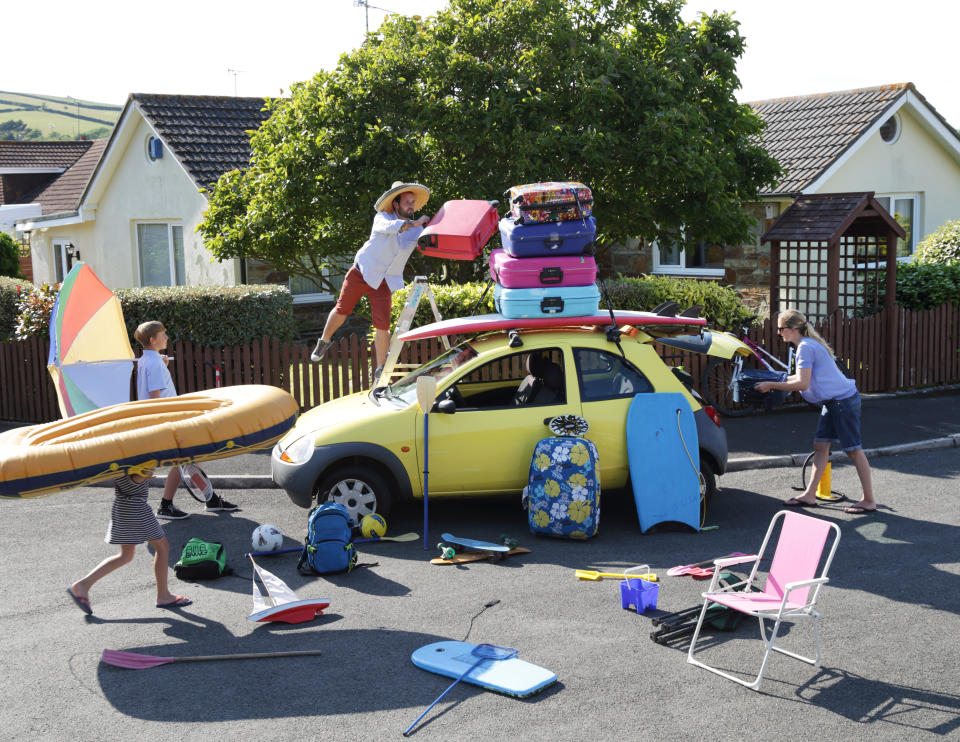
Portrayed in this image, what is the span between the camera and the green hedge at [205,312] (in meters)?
13.2

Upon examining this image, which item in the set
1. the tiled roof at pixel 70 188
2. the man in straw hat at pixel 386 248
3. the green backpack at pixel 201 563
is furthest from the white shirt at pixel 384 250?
the tiled roof at pixel 70 188

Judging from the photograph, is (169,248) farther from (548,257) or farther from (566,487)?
(566,487)

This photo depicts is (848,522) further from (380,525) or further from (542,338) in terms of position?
(380,525)

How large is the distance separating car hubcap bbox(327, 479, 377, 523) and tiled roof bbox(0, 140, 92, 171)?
102 feet

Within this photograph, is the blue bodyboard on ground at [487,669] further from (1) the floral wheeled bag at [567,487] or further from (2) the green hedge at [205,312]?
(2) the green hedge at [205,312]

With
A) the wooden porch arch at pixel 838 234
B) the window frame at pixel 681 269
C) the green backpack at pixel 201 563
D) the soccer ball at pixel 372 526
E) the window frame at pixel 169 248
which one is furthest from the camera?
the window frame at pixel 169 248

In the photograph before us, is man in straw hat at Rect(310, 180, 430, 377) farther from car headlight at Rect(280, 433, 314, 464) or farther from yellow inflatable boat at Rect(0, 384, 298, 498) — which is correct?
yellow inflatable boat at Rect(0, 384, 298, 498)

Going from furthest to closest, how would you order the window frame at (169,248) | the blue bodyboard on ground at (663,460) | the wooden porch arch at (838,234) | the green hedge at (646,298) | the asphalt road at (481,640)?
the window frame at (169,248), the wooden porch arch at (838,234), the green hedge at (646,298), the blue bodyboard on ground at (663,460), the asphalt road at (481,640)

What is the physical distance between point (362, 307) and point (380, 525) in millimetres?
6723

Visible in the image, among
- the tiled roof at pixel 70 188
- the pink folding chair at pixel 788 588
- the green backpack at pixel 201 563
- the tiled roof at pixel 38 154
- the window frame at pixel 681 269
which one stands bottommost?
the green backpack at pixel 201 563

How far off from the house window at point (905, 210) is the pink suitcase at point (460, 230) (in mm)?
15501

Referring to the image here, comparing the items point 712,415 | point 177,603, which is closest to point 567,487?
point 712,415

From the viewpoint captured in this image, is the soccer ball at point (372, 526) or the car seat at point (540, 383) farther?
the car seat at point (540, 383)

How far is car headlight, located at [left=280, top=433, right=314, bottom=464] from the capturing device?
840 cm
